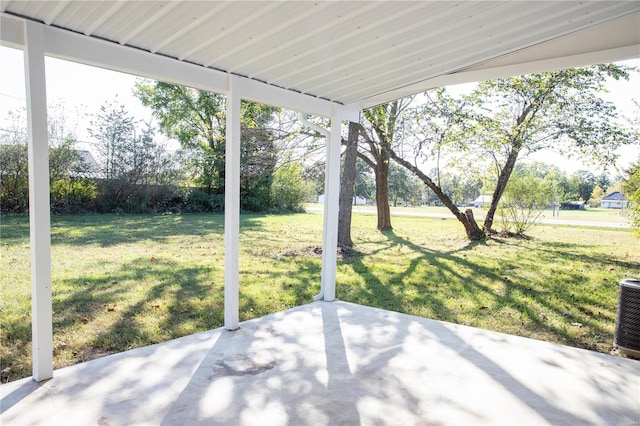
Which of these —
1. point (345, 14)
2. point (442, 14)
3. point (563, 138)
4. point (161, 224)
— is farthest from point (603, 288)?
point (161, 224)

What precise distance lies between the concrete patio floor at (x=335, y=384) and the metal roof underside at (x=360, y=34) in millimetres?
2380

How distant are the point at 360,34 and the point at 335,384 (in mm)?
2468

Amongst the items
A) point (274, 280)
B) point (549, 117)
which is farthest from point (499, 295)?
point (549, 117)

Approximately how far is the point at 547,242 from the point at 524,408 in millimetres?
8448

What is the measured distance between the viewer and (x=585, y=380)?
2906mm

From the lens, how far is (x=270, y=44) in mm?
2834

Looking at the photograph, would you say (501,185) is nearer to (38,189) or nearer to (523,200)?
(523,200)

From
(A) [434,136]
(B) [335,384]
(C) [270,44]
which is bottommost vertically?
(B) [335,384]

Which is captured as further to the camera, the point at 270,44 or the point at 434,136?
the point at 434,136

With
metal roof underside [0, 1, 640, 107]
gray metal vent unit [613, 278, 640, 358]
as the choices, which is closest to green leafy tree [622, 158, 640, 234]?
gray metal vent unit [613, 278, 640, 358]

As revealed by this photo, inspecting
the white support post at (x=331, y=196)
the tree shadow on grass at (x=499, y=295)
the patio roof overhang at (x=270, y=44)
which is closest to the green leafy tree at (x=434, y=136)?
the tree shadow on grass at (x=499, y=295)

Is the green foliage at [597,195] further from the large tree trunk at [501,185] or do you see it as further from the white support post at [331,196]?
the white support post at [331,196]

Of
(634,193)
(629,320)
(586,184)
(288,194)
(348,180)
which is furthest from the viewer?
Result: (288,194)

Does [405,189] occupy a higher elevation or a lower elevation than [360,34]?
lower
